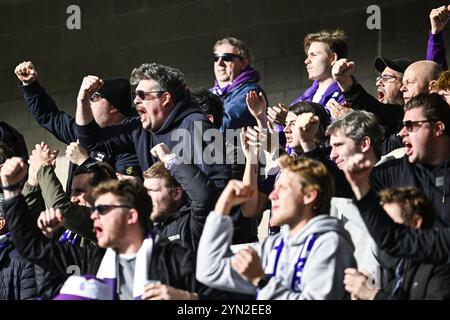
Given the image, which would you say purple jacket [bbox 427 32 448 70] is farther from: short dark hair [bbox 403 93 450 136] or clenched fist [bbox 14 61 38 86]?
clenched fist [bbox 14 61 38 86]

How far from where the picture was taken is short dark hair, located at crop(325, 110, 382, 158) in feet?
23.8

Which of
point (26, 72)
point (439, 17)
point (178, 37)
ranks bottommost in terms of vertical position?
point (26, 72)

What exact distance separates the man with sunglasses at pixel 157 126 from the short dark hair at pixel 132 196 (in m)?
0.75

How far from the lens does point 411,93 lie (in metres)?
8.34

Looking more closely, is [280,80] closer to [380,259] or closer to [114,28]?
[114,28]

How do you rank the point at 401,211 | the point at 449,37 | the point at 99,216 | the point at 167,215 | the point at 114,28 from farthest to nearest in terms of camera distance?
the point at 114,28 < the point at 449,37 < the point at 167,215 < the point at 99,216 < the point at 401,211

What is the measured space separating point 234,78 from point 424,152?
7.84 ft

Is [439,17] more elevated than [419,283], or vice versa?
[439,17]

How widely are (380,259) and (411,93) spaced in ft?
5.86

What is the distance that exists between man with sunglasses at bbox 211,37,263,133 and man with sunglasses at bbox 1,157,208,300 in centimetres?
189

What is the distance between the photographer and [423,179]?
23.2 ft

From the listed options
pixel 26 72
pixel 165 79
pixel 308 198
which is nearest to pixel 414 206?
pixel 308 198

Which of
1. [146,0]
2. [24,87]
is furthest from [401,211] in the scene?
[146,0]

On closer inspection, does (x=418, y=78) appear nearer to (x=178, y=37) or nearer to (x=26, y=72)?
(x=26, y=72)
